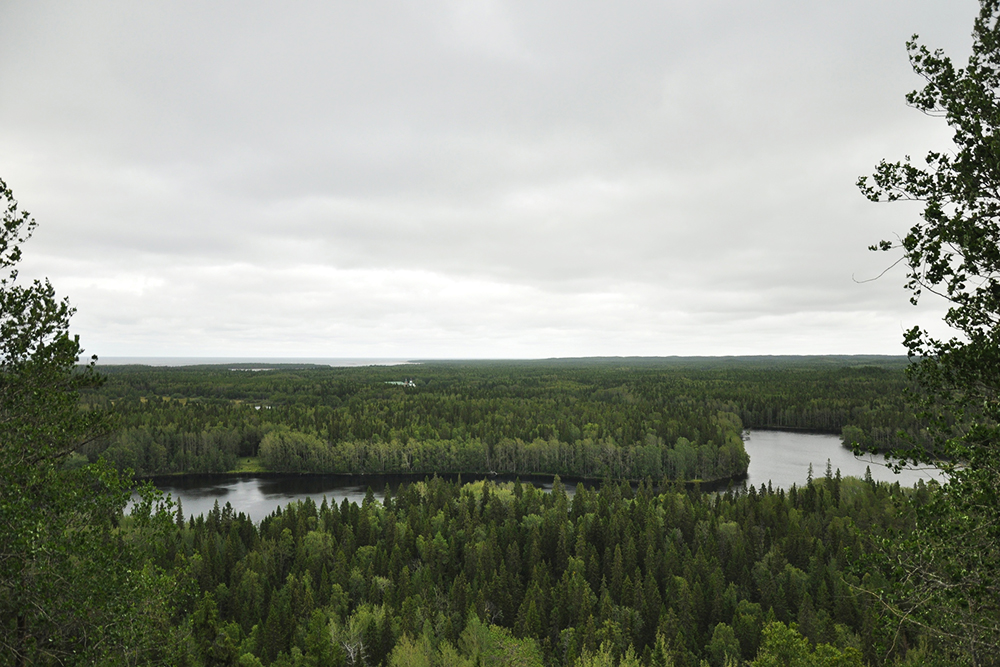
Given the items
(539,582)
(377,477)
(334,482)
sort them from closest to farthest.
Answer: (539,582) < (334,482) < (377,477)

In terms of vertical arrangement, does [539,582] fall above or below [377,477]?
above

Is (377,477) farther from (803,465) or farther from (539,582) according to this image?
(803,465)

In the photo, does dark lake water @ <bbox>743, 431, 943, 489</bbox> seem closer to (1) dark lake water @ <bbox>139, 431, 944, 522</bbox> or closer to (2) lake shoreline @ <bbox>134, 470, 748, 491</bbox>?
(1) dark lake water @ <bbox>139, 431, 944, 522</bbox>

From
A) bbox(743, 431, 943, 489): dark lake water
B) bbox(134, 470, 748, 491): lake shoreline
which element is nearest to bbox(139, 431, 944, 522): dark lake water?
bbox(743, 431, 943, 489): dark lake water

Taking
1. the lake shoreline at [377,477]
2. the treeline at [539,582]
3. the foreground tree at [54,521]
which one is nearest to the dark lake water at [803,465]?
the lake shoreline at [377,477]

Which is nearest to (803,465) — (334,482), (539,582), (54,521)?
(539,582)
